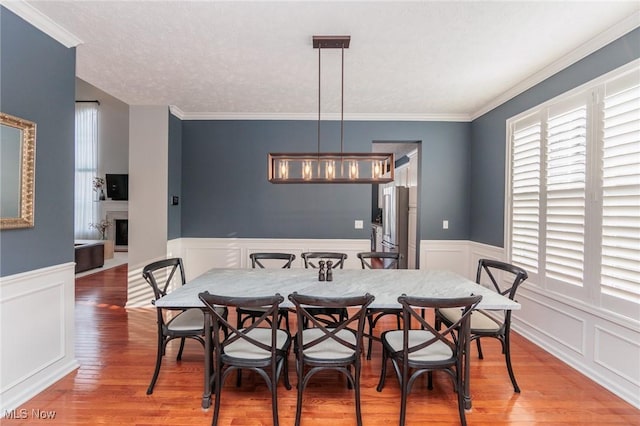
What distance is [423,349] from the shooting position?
6.66ft

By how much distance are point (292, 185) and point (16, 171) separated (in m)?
2.98

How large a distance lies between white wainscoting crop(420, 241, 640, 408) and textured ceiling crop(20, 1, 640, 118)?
215 cm

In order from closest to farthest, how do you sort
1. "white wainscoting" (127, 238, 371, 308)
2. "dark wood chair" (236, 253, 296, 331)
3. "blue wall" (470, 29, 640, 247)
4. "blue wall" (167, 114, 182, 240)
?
"blue wall" (470, 29, 640, 247) < "dark wood chair" (236, 253, 296, 331) < "blue wall" (167, 114, 182, 240) < "white wainscoting" (127, 238, 371, 308)

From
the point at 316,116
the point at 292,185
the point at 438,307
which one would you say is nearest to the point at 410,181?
the point at 316,116

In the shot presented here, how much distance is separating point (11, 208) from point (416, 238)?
449 centimetres

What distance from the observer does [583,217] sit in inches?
101

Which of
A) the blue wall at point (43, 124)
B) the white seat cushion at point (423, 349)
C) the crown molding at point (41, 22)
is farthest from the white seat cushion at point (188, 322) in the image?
the crown molding at point (41, 22)

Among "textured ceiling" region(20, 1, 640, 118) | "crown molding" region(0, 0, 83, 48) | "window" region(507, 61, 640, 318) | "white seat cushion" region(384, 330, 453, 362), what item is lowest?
"white seat cushion" region(384, 330, 453, 362)

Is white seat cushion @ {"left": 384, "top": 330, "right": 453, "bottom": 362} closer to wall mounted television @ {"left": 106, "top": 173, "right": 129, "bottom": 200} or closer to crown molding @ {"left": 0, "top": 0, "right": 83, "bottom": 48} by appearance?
crown molding @ {"left": 0, "top": 0, "right": 83, "bottom": 48}

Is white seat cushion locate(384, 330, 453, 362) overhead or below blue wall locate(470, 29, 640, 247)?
below

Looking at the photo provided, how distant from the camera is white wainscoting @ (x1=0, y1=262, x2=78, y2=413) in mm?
2020

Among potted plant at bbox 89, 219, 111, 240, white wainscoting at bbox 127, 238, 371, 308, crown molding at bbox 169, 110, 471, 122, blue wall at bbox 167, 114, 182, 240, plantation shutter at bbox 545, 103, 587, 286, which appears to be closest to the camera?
plantation shutter at bbox 545, 103, 587, 286

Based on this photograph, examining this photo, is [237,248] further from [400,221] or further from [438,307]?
[438,307]

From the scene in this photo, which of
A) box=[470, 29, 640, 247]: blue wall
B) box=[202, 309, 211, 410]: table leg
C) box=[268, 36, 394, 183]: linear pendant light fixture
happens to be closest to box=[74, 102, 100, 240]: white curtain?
box=[268, 36, 394, 183]: linear pendant light fixture
